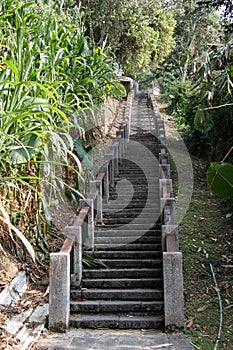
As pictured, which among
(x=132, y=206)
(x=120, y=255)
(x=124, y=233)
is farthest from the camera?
(x=132, y=206)

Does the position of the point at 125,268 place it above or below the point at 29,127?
below

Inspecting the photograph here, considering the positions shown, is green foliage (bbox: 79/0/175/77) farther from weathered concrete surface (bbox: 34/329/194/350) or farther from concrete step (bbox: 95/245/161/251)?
weathered concrete surface (bbox: 34/329/194/350)

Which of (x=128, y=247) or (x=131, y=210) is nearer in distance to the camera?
(x=128, y=247)

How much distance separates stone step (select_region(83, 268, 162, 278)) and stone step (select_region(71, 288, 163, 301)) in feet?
1.07

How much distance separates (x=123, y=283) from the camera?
5145 mm

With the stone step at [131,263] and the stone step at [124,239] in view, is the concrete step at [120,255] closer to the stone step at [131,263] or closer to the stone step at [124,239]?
the stone step at [131,263]

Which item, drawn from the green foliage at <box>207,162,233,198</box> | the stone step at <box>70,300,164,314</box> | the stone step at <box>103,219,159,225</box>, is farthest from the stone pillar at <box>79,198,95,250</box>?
the green foliage at <box>207,162,233,198</box>

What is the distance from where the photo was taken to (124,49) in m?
20.2

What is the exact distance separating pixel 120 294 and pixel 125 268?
594mm

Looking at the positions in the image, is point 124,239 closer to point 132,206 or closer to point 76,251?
point 76,251

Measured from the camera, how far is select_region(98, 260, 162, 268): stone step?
548cm

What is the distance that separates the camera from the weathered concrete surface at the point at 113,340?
4082 mm

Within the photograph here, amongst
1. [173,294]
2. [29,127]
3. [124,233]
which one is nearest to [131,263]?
[124,233]

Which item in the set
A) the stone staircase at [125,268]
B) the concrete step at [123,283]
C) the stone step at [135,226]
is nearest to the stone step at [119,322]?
the stone staircase at [125,268]
